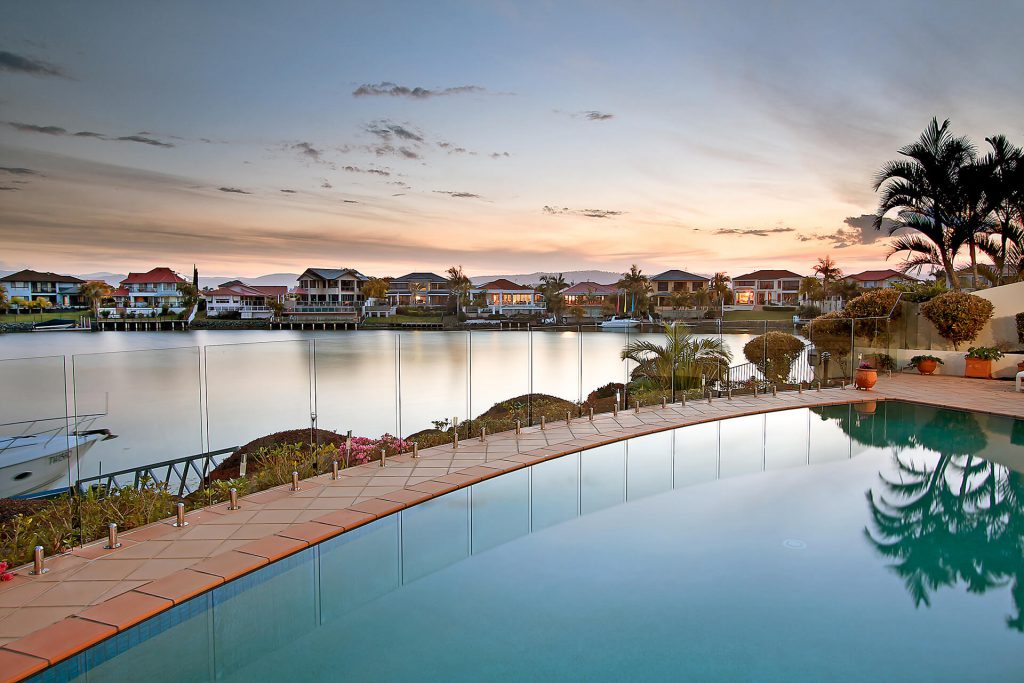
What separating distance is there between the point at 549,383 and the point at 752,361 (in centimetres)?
459

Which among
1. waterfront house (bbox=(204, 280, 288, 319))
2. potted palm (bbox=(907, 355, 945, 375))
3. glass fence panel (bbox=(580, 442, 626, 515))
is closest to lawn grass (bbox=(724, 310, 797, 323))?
potted palm (bbox=(907, 355, 945, 375))

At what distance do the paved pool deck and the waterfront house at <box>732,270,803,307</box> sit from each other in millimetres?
69749

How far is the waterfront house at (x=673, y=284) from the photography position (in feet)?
227

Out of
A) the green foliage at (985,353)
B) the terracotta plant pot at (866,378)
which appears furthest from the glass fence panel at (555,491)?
the green foliage at (985,353)

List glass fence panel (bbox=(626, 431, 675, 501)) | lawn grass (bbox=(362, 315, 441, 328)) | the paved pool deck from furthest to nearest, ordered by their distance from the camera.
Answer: lawn grass (bbox=(362, 315, 441, 328))
glass fence panel (bbox=(626, 431, 675, 501))
the paved pool deck

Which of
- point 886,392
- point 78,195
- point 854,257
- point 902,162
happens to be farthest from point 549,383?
point 854,257

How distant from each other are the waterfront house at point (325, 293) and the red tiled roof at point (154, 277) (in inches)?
501

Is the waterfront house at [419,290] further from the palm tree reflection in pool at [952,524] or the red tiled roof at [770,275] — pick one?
the palm tree reflection in pool at [952,524]

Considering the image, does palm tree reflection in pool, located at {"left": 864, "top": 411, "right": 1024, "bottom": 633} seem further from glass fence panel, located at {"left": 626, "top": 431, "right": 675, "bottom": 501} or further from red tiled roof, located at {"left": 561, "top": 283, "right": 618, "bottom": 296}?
red tiled roof, located at {"left": 561, "top": 283, "right": 618, "bottom": 296}

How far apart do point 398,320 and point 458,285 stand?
15546 mm

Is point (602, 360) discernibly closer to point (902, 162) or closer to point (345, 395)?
point (345, 395)

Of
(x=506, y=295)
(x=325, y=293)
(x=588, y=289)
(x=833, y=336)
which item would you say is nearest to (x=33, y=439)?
(x=833, y=336)

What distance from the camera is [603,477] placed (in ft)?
22.0

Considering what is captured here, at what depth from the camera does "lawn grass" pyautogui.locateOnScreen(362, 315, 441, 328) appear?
59.8m
